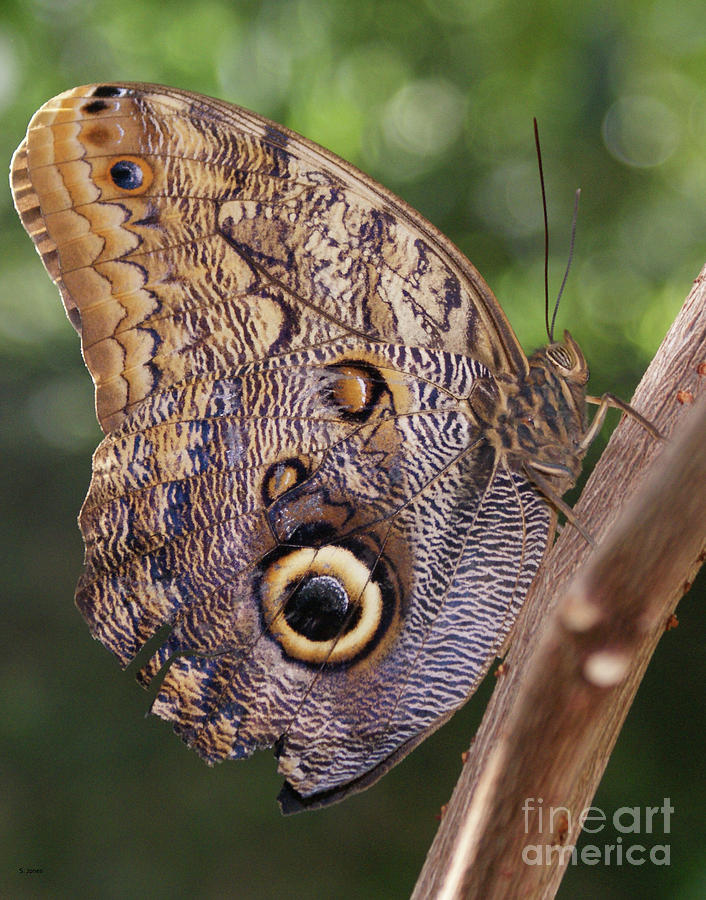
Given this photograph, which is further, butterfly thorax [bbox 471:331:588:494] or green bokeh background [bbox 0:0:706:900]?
green bokeh background [bbox 0:0:706:900]

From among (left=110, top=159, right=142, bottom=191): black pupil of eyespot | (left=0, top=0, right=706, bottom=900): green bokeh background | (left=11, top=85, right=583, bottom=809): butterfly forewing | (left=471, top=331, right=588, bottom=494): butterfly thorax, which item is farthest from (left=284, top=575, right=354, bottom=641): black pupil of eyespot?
(left=0, top=0, right=706, bottom=900): green bokeh background

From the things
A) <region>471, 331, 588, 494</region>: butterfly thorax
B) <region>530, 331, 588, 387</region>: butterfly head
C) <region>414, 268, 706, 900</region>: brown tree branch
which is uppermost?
<region>530, 331, 588, 387</region>: butterfly head

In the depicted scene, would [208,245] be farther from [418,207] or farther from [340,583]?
[418,207]

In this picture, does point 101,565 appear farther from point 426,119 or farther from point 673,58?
point 673,58

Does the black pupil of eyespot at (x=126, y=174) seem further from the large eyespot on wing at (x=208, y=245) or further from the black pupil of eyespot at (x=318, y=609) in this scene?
the black pupil of eyespot at (x=318, y=609)

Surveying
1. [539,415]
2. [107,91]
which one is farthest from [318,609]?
[107,91]

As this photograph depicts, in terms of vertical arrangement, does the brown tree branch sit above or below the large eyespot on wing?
below

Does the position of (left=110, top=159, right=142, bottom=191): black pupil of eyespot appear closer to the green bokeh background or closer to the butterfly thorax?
the butterfly thorax
